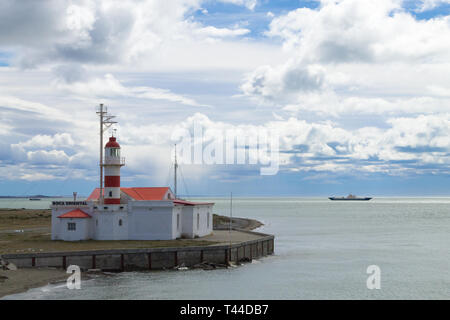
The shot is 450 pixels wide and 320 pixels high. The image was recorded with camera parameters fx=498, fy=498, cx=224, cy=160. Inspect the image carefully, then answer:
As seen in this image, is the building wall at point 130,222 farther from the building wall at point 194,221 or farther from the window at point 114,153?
the window at point 114,153

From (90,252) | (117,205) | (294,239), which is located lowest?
(294,239)

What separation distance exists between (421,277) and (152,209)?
26.5 metres

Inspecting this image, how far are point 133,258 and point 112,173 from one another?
12113 millimetres

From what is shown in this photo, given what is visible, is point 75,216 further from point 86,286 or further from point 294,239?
point 294,239

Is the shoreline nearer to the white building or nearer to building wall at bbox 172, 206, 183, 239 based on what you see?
the white building

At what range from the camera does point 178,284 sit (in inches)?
1518

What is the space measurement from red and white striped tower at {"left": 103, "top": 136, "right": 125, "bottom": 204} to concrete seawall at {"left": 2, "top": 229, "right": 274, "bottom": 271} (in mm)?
9907

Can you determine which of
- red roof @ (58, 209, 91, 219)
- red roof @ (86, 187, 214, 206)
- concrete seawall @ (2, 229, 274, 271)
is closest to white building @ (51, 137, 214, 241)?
red roof @ (58, 209, 91, 219)

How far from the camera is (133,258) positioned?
4300 cm

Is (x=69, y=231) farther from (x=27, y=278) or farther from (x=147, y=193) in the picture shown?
(x=27, y=278)
